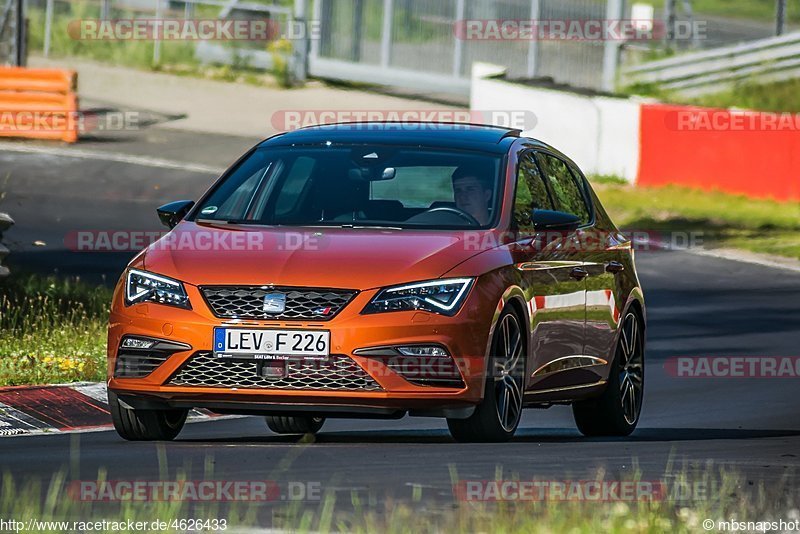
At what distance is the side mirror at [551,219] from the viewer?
392 inches

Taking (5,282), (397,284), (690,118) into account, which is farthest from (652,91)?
(397,284)

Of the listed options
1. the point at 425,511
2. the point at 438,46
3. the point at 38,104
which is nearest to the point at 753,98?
the point at 438,46

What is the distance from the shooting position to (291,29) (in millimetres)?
39344

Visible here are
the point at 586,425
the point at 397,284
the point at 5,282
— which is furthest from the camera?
the point at 5,282

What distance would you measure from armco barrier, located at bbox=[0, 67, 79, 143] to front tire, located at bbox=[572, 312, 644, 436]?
20.6m

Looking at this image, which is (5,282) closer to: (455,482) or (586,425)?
(586,425)

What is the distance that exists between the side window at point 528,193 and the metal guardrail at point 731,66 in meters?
23.0

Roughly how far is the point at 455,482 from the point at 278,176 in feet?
10.5

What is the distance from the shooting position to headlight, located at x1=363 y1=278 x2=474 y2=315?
9039 mm

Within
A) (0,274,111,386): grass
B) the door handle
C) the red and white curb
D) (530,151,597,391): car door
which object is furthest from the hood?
(0,274,111,386): grass

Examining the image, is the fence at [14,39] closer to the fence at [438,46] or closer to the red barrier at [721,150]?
the fence at [438,46]

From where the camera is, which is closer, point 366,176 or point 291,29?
point 366,176

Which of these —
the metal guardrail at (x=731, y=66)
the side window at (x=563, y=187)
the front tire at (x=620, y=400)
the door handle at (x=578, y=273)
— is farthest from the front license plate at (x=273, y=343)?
the metal guardrail at (x=731, y=66)

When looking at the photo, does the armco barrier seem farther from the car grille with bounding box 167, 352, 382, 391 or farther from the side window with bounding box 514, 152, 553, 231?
the car grille with bounding box 167, 352, 382, 391
